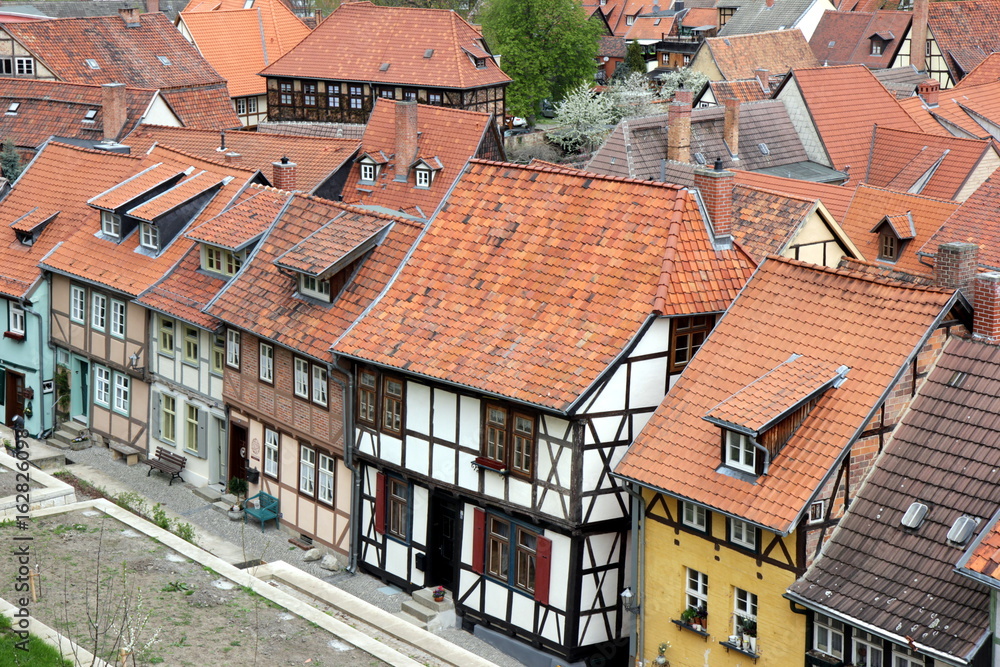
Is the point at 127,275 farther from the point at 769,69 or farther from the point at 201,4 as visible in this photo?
the point at 201,4

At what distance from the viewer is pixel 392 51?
71.6 metres

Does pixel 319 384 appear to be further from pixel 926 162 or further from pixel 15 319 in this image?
pixel 926 162

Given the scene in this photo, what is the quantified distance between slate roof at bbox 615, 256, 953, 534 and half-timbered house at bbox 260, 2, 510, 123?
152ft

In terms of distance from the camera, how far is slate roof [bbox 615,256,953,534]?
22516 millimetres

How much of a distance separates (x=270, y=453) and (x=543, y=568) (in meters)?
8.91

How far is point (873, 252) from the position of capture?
42156 millimetres

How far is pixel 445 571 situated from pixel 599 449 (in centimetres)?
506

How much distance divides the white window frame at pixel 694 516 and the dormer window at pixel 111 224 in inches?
765

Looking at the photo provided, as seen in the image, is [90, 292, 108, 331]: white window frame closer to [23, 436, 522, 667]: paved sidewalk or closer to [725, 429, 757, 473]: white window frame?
[23, 436, 522, 667]: paved sidewalk

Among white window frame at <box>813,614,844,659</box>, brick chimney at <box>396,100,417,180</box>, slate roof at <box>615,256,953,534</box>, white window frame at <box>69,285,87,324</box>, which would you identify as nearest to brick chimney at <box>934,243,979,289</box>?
slate roof at <box>615,256,953,534</box>

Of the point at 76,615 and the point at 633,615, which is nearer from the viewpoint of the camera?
the point at 76,615

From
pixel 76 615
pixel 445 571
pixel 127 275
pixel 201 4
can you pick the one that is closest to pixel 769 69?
pixel 201 4

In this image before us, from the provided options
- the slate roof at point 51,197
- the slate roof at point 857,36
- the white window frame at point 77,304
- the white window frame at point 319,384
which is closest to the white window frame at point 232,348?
the white window frame at point 319,384

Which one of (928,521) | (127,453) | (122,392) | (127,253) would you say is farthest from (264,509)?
(928,521)
